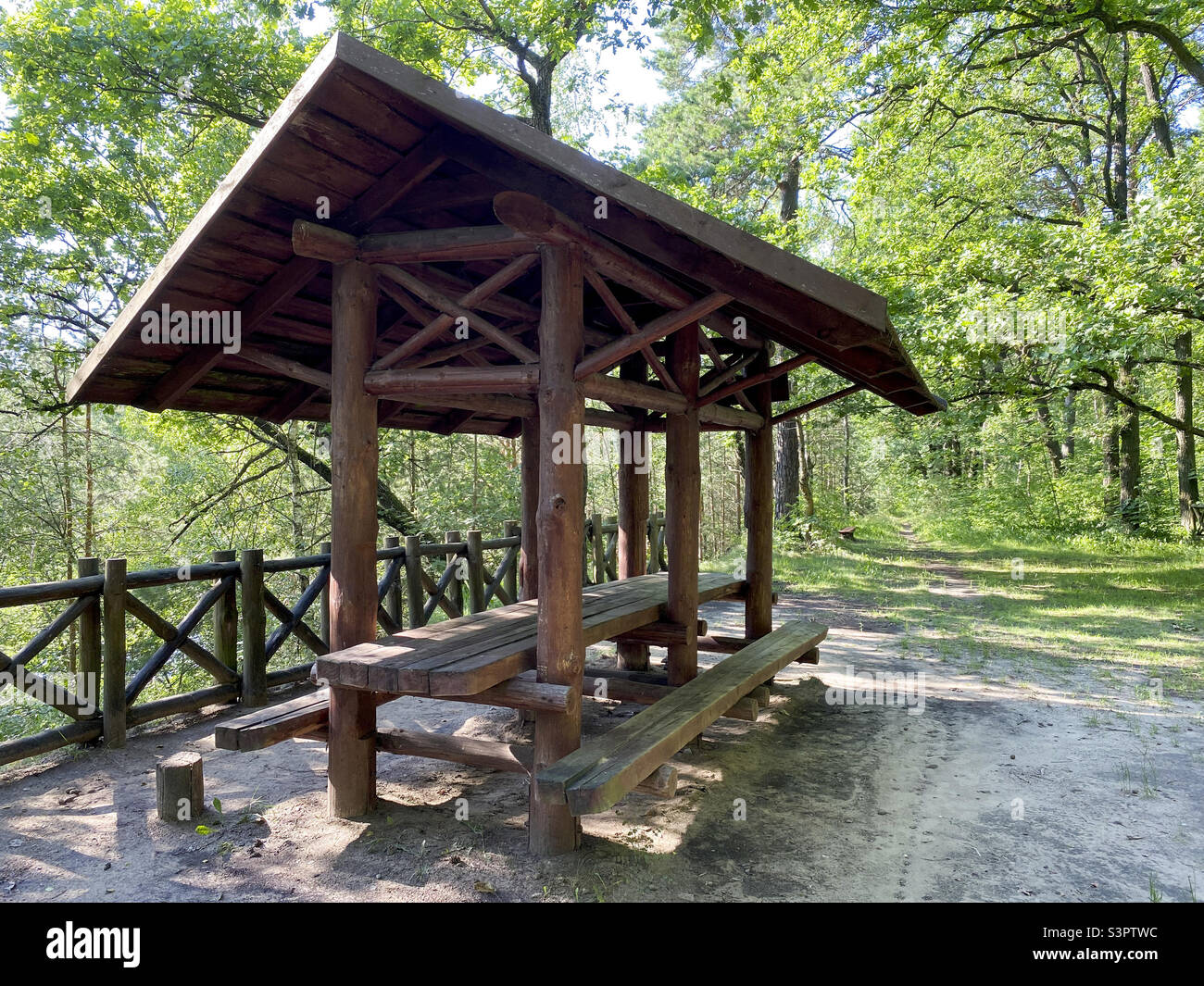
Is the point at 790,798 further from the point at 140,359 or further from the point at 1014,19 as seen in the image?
the point at 1014,19

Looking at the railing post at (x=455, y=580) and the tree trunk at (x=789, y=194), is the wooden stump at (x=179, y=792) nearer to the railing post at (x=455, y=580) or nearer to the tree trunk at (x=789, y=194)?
the railing post at (x=455, y=580)

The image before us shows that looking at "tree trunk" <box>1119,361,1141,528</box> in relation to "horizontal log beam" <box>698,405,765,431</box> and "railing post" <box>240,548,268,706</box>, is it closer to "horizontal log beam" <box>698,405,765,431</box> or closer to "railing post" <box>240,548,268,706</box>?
"horizontal log beam" <box>698,405,765,431</box>

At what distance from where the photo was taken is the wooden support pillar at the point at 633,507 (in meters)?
6.86

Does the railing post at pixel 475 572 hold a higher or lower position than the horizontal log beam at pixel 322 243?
lower

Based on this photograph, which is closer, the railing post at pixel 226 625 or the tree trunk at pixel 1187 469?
the railing post at pixel 226 625

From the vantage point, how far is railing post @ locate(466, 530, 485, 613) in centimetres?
834

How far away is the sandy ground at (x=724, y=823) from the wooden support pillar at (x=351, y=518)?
28cm

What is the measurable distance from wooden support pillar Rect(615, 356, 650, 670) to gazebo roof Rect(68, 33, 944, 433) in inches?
68.2

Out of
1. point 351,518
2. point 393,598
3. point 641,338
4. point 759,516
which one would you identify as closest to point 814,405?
point 759,516

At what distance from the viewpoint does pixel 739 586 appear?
23.0ft

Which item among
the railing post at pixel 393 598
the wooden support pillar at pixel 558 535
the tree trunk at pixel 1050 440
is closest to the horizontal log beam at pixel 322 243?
the wooden support pillar at pixel 558 535

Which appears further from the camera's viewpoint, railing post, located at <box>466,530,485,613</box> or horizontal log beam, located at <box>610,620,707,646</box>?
railing post, located at <box>466,530,485,613</box>

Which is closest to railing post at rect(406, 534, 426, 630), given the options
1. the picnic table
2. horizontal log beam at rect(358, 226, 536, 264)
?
the picnic table
